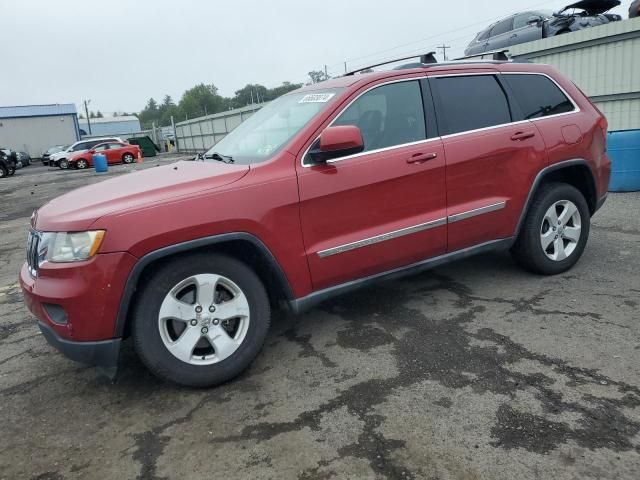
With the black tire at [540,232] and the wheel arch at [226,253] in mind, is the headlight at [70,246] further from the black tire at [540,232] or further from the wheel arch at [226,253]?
the black tire at [540,232]

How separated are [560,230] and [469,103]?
55.1 inches

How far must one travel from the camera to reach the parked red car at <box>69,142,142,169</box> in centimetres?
2927

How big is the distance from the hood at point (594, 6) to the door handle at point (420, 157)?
1147cm

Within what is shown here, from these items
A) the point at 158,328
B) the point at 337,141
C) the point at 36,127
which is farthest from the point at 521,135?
the point at 36,127

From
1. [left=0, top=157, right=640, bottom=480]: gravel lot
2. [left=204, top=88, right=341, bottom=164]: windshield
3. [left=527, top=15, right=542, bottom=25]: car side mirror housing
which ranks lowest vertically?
[left=0, top=157, right=640, bottom=480]: gravel lot

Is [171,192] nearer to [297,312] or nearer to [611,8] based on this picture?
[297,312]

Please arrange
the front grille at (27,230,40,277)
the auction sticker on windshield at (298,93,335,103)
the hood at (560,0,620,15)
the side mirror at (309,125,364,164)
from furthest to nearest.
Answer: the hood at (560,0,620,15), the auction sticker on windshield at (298,93,335,103), the side mirror at (309,125,364,164), the front grille at (27,230,40,277)

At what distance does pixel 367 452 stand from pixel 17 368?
2632 mm

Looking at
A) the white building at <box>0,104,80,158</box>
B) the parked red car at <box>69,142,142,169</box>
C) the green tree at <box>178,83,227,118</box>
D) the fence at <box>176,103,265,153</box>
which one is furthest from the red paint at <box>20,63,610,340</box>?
the green tree at <box>178,83,227,118</box>

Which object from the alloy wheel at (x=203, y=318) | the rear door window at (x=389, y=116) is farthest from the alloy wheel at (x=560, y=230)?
the alloy wheel at (x=203, y=318)

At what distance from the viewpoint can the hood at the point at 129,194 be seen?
9.48ft

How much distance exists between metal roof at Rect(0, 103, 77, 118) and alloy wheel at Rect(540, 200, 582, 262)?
54.4 metres

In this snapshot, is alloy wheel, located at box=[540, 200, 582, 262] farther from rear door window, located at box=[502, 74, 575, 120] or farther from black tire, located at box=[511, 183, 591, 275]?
rear door window, located at box=[502, 74, 575, 120]

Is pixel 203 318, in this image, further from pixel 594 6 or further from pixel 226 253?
pixel 594 6
